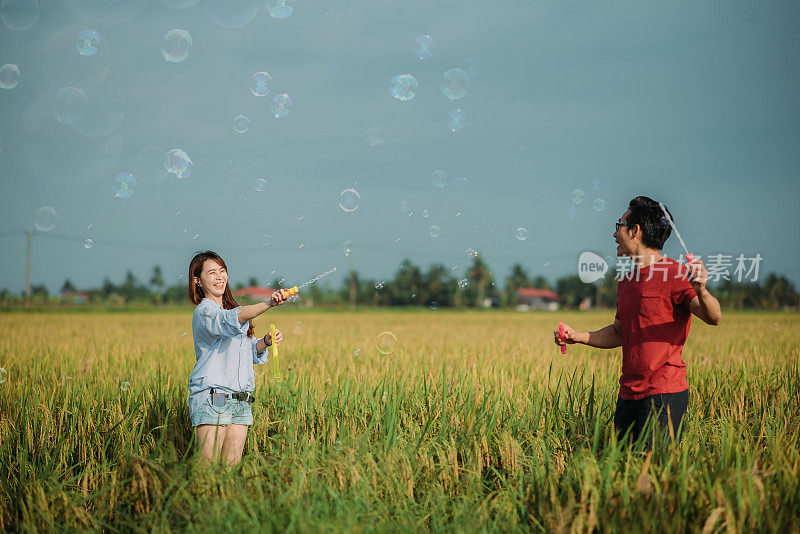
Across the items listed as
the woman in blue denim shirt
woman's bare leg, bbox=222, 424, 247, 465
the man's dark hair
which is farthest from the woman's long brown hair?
the man's dark hair

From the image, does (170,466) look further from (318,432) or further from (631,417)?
(631,417)

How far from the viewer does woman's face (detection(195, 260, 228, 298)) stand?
3.72 m

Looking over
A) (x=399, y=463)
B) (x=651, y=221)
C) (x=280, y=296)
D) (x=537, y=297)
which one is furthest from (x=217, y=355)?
(x=537, y=297)

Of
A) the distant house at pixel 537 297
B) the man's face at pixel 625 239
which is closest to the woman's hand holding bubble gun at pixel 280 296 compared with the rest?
the man's face at pixel 625 239

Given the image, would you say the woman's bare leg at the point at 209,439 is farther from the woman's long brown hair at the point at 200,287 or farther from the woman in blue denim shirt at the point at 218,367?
the woman's long brown hair at the point at 200,287

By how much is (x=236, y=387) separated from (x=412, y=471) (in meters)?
1.11

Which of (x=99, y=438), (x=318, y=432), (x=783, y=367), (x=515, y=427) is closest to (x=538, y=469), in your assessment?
(x=515, y=427)

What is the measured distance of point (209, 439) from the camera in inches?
137

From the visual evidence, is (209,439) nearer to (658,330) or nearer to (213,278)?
(213,278)

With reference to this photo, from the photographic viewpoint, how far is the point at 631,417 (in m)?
3.50

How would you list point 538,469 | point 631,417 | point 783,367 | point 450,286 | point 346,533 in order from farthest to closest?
point 450,286, point 783,367, point 631,417, point 538,469, point 346,533

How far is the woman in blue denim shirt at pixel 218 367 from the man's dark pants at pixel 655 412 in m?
2.05

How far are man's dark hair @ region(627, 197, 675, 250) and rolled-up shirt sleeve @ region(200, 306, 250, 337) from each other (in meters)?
2.26

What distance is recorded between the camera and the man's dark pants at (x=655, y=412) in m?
3.31
